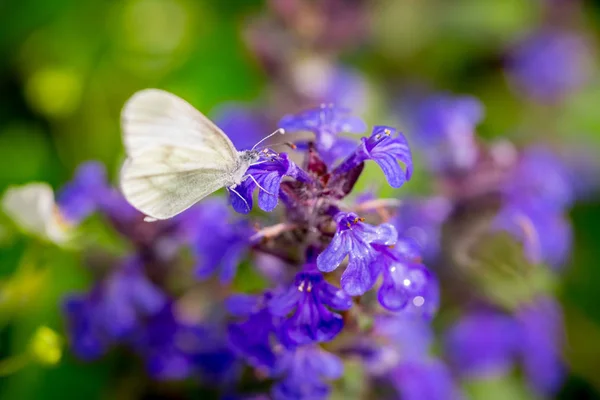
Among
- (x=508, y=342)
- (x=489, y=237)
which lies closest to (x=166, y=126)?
(x=489, y=237)

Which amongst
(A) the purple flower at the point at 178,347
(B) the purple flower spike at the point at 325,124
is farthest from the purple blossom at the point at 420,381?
(B) the purple flower spike at the point at 325,124

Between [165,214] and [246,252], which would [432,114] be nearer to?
[246,252]

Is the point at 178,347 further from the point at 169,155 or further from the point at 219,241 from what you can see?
the point at 169,155

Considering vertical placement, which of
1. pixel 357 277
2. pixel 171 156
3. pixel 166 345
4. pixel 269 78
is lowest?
pixel 166 345

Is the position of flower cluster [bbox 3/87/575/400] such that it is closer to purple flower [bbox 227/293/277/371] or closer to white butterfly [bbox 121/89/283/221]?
purple flower [bbox 227/293/277/371]

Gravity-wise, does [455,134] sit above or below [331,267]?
below

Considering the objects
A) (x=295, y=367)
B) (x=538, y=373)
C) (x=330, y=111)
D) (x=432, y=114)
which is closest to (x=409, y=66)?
(x=432, y=114)

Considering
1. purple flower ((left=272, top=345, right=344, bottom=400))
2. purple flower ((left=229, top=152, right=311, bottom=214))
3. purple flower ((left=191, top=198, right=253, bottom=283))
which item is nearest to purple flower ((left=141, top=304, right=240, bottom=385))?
purple flower ((left=191, top=198, right=253, bottom=283))
